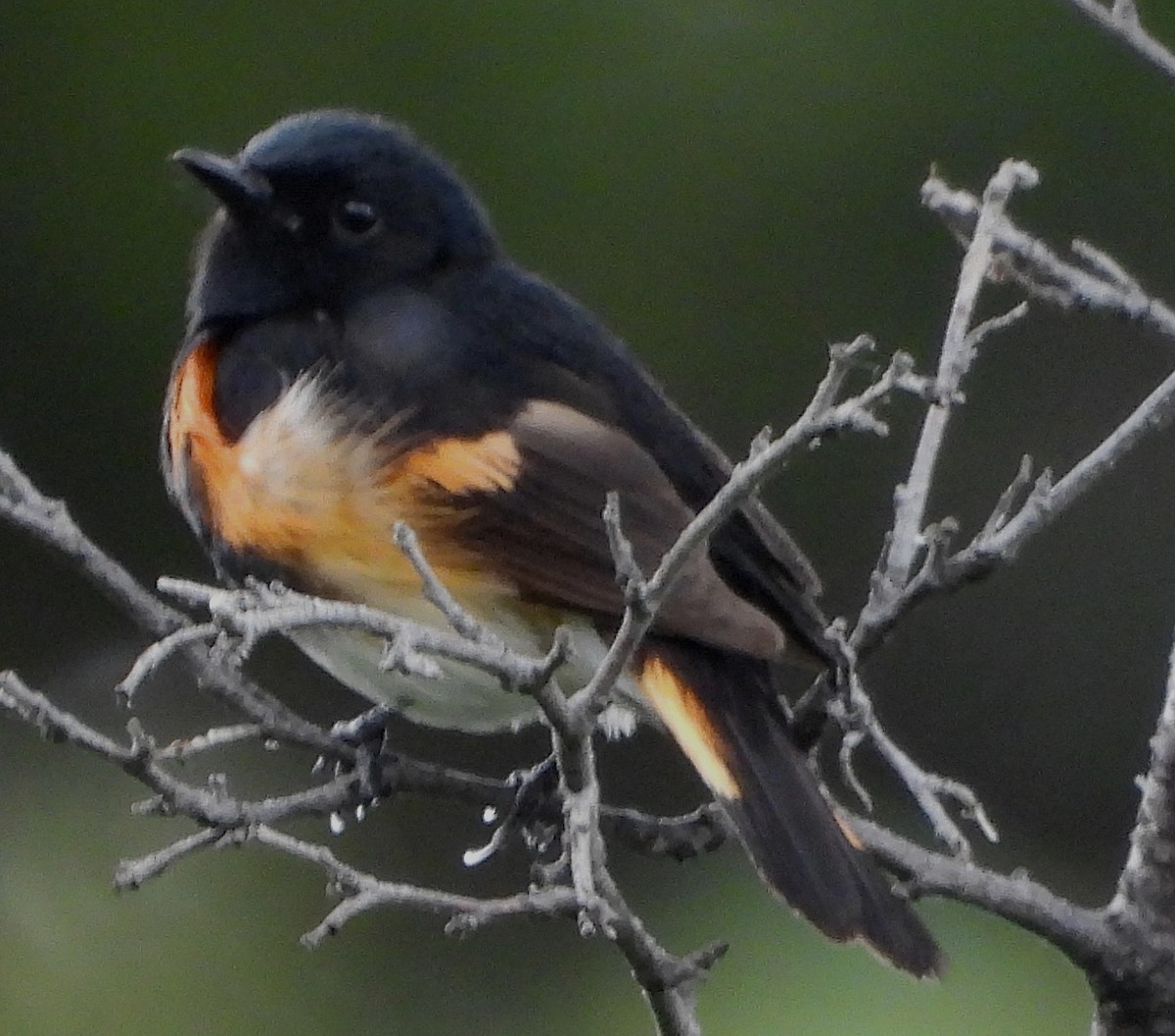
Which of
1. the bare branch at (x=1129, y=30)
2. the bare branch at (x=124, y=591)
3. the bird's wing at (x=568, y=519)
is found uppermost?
the bare branch at (x=1129, y=30)

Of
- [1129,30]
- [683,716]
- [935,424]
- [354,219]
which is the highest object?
[1129,30]

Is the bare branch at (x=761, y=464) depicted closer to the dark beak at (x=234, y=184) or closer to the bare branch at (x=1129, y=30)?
the bare branch at (x=1129, y=30)

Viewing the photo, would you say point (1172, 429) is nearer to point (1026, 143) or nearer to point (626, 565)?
point (1026, 143)

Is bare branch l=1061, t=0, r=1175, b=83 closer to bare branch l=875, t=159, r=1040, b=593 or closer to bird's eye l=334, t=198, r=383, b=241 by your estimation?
bare branch l=875, t=159, r=1040, b=593

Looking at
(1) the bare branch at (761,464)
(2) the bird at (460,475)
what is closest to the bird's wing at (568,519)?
(2) the bird at (460,475)

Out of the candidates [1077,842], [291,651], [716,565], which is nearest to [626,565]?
[716,565]

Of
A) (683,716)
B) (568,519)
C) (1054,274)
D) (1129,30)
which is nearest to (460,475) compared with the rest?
(568,519)

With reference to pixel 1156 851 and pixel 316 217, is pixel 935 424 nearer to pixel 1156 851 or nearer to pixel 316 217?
pixel 1156 851

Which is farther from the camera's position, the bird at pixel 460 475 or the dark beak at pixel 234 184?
the dark beak at pixel 234 184

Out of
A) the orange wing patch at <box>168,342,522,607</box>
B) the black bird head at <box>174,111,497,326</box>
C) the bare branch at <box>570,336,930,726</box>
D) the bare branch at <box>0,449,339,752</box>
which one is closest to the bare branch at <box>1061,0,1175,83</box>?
the bare branch at <box>570,336,930,726</box>
